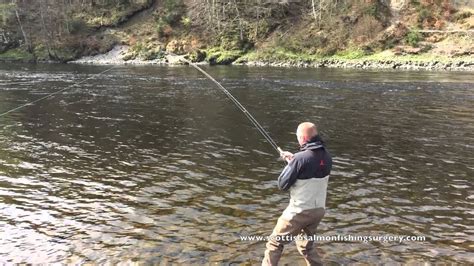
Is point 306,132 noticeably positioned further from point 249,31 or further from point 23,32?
point 23,32

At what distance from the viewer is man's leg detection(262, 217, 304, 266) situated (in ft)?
22.2

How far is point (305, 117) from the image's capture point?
2227cm

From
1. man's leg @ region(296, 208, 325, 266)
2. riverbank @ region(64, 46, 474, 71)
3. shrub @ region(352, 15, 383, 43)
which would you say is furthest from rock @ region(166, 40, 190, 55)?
man's leg @ region(296, 208, 325, 266)

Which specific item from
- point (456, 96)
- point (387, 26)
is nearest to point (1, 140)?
point (456, 96)

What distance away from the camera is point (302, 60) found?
5681 centimetres

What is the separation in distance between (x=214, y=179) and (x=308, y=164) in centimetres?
648

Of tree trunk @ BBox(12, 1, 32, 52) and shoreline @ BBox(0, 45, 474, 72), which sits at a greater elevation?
tree trunk @ BBox(12, 1, 32, 52)

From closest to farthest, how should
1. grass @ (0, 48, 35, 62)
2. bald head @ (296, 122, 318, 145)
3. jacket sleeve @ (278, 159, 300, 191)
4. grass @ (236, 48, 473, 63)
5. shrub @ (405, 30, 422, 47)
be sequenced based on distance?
jacket sleeve @ (278, 159, 300, 191), bald head @ (296, 122, 318, 145), grass @ (236, 48, 473, 63), shrub @ (405, 30, 422, 47), grass @ (0, 48, 35, 62)

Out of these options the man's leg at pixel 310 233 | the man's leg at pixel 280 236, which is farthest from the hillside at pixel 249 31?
the man's leg at pixel 280 236

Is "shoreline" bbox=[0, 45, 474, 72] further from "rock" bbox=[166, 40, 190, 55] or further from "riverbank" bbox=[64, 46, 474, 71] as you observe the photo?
"rock" bbox=[166, 40, 190, 55]

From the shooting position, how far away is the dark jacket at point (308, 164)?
6.38 metres

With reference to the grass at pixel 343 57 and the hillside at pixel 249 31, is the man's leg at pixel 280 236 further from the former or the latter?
the grass at pixel 343 57

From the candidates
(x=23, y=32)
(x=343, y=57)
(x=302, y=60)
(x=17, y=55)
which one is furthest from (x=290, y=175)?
(x=23, y=32)

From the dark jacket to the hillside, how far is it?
4555 cm
